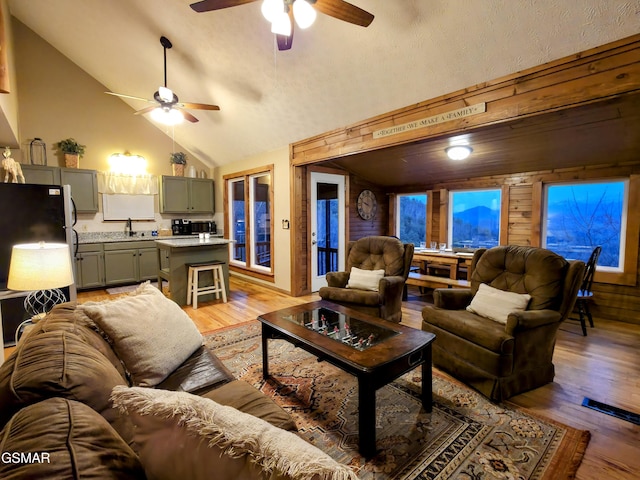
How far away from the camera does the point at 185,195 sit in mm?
6680

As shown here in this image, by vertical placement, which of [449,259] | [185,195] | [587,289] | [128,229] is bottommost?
[587,289]

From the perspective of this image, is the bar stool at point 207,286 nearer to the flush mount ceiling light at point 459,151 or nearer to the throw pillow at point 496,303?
the throw pillow at point 496,303

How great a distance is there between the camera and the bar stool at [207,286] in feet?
14.3

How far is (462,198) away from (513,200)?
93cm

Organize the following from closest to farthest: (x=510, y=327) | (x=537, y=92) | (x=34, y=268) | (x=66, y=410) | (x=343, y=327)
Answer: (x=66, y=410)
(x=34, y=268)
(x=510, y=327)
(x=343, y=327)
(x=537, y=92)

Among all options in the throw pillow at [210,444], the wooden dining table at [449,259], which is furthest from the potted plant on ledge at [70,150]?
the throw pillow at [210,444]

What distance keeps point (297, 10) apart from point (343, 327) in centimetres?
222

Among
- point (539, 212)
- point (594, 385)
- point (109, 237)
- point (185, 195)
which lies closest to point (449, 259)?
point (539, 212)

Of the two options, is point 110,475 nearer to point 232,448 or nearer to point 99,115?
point 232,448

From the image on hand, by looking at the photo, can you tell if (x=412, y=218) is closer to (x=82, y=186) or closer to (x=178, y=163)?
(x=178, y=163)

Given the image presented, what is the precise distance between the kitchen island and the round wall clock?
2763mm

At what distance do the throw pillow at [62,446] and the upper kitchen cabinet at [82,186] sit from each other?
5.97 meters

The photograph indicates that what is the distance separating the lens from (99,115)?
580 centimetres

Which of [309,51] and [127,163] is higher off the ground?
[309,51]
